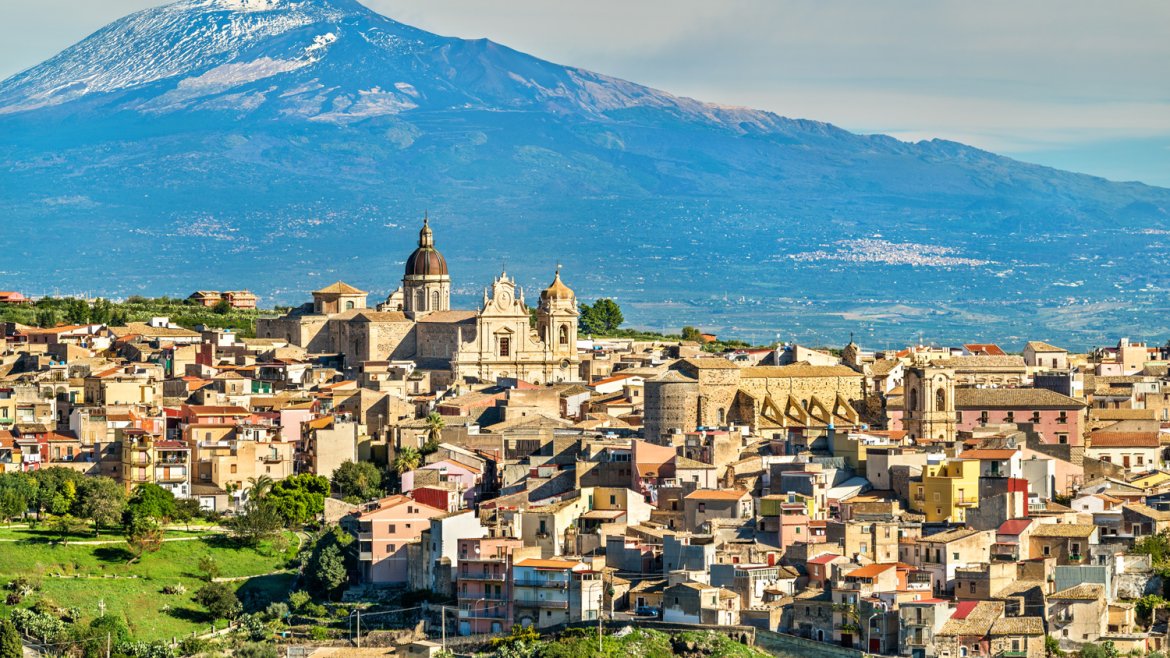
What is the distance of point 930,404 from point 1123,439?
5395 mm

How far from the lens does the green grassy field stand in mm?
49031

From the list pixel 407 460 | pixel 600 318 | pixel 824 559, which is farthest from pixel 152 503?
pixel 600 318

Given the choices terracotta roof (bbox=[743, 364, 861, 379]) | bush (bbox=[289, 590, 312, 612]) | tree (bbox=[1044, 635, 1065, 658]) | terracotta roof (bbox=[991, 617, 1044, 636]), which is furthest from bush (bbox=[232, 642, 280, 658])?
terracotta roof (bbox=[743, 364, 861, 379])

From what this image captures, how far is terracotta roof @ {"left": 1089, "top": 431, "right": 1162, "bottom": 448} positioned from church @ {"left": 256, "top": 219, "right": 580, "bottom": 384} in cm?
2259

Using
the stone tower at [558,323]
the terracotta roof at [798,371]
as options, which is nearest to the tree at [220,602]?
the terracotta roof at [798,371]

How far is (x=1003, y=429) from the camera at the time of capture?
60.8m

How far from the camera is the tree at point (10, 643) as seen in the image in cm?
4534

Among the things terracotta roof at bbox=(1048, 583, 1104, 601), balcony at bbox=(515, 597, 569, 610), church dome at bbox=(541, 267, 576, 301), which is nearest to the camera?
terracotta roof at bbox=(1048, 583, 1104, 601)

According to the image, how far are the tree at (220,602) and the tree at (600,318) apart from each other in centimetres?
6514

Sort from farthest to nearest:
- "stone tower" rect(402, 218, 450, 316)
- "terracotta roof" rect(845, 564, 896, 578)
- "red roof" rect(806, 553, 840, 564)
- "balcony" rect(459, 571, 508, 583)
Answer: "stone tower" rect(402, 218, 450, 316) → "balcony" rect(459, 571, 508, 583) → "red roof" rect(806, 553, 840, 564) → "terracotta roof" rect(845, 564, 896, 578)

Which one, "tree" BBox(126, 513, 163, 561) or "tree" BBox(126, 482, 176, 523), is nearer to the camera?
"tree" BBox(126, 513, 163, 561)

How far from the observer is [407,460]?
58594mm

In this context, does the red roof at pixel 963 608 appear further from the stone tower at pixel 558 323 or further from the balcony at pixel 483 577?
the stone tower at pixel 558 323

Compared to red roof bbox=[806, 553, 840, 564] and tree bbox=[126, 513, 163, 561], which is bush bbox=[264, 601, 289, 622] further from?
red roof bbox=[806, 553, 840, 564]
